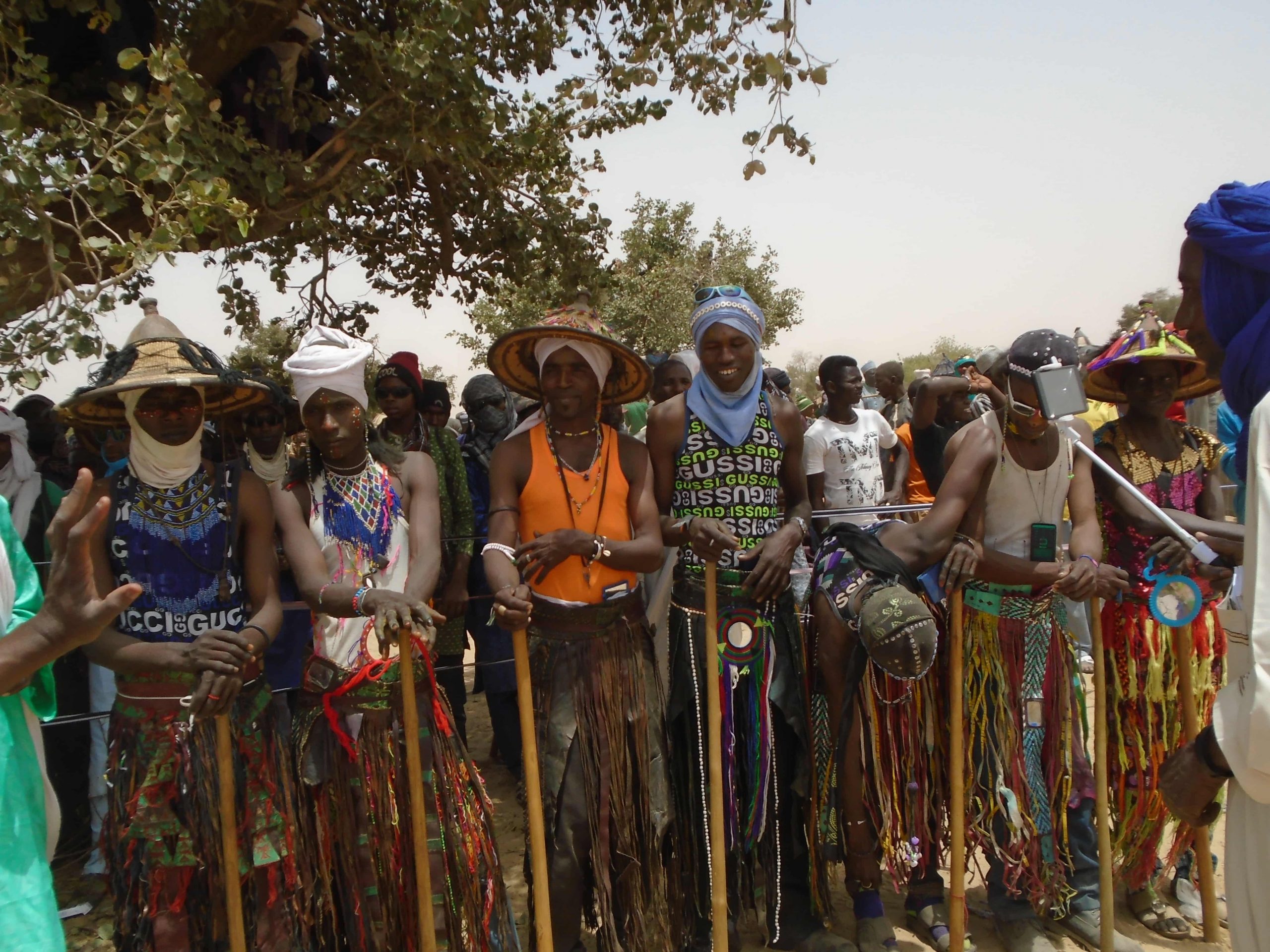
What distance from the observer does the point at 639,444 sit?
3566 mm

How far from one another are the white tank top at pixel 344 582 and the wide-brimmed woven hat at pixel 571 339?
2.76 feet

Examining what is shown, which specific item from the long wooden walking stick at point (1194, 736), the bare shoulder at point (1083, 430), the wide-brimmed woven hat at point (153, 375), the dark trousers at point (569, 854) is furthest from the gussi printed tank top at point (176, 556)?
the long wooden walking stick at point (1194, 736)

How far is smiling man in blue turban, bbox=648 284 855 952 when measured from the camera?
3.49m

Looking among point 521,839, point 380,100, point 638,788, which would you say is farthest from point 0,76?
point 521,839

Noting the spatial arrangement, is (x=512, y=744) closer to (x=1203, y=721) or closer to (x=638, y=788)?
(x=638, y=788)

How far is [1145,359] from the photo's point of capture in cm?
394

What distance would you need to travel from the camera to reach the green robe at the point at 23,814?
187cm

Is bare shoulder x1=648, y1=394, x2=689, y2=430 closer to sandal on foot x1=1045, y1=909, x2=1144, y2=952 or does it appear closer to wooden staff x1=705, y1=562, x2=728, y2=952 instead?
wooden staff x1=705, y1=562, x2=728, y2=952

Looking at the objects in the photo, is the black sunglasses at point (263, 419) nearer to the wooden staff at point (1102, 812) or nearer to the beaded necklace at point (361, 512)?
the beaded necklace at point (361, 512)

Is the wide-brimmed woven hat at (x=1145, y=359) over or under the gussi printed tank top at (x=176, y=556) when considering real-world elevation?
over

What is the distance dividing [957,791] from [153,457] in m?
2.90

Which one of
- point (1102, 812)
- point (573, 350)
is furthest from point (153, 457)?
point (1102, 812)

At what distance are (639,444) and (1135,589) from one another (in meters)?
2.10

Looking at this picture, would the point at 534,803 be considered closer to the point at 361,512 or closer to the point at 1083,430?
the point at 361,512
